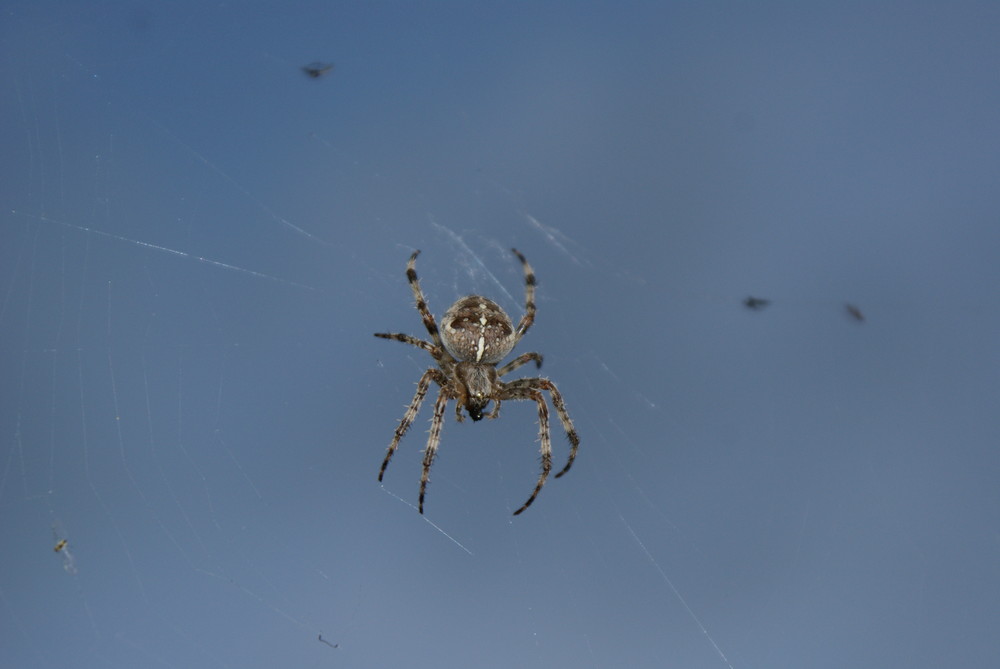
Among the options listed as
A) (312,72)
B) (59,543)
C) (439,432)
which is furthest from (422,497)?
(312,72)

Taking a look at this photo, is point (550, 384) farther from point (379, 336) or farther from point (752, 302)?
point (752, 302)

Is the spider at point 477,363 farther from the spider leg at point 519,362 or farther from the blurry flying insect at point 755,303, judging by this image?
the blurry flying insect at point 755,303

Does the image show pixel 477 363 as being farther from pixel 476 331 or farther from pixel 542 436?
pixel 542 436

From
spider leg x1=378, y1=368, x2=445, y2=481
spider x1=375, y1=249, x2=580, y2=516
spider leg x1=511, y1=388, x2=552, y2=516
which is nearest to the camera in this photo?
spider leg x1=378, y1=368, x2=445, y2=481

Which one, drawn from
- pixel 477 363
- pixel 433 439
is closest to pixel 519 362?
pixel 477 363


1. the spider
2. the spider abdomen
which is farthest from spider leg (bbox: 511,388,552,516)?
the spider abdomen

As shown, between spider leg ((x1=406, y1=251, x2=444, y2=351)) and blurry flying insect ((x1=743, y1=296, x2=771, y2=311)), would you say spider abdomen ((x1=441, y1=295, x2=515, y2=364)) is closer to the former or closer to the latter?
spider leg ((x1=406, y1=251, x2=444, y2=351))
